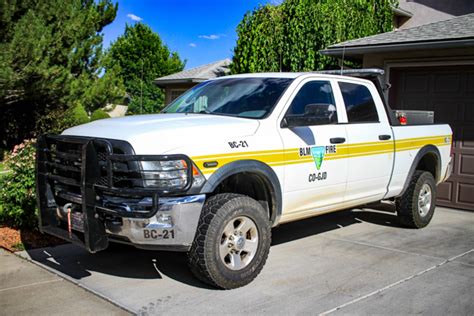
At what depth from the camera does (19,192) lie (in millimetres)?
6770

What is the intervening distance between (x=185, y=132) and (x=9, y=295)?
215cm

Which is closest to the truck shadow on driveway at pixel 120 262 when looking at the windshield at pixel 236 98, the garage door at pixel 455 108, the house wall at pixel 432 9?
the windshield at pixel 236 98

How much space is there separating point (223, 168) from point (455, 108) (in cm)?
627

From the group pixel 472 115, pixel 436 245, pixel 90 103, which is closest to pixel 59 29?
pixel 90 103

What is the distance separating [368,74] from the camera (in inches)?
283

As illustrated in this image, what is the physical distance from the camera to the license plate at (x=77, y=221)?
15.2 ft

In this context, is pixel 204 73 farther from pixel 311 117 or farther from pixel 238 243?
pixel 238 243

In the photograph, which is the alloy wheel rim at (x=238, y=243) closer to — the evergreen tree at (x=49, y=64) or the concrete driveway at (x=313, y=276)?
the concrete driveway at (x=313, y=276)

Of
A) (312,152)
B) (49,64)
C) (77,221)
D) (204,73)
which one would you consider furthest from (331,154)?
(204,73)

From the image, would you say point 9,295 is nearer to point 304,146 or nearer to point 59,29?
point 304,146

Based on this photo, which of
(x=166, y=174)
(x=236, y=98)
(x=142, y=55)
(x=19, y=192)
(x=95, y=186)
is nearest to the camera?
(x=166, y=174)

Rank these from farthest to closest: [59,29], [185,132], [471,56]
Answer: [59,29] < [471,56] < [185,132]

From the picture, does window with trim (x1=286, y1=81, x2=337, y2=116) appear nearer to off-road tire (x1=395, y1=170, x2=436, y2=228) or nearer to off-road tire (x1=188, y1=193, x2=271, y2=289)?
off-road tire (x1=188, y1=193, x2=271, y2=289)

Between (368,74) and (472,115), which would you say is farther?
(472,115)
